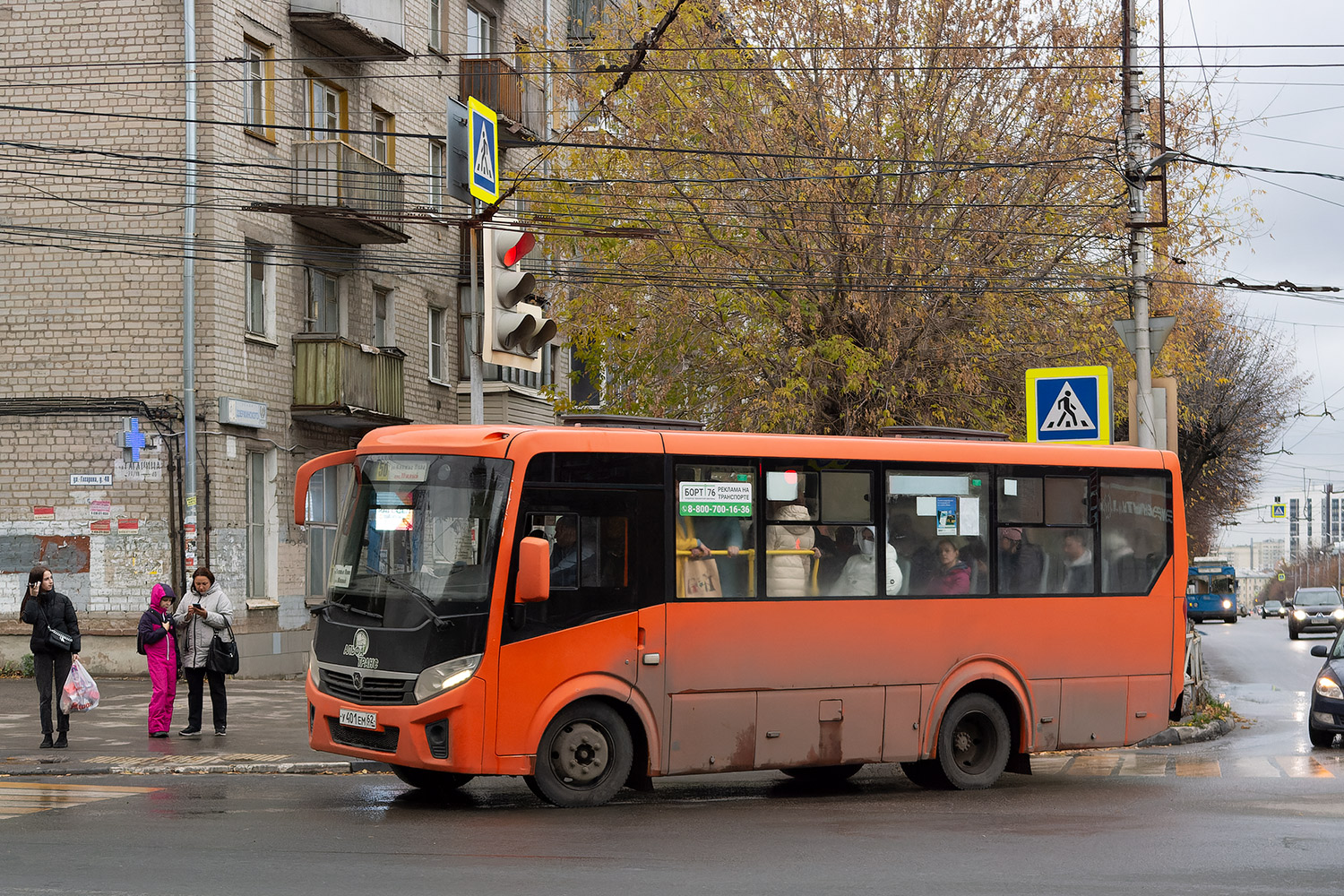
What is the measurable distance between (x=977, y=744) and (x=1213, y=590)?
219 feet

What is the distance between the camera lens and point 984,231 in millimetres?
22656

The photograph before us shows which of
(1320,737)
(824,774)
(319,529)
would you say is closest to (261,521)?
(319,529)

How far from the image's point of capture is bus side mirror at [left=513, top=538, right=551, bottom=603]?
10320 mm

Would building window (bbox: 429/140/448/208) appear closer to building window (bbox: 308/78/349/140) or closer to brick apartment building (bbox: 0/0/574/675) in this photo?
building window (bbox: 308/78/349/140)

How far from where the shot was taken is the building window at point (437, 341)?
31.4m

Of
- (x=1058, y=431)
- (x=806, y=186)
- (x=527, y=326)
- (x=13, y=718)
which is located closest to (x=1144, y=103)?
(x=806, y=186)

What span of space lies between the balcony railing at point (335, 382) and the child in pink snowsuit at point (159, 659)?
9.46 metres

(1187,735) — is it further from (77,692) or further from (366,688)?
(77,692)

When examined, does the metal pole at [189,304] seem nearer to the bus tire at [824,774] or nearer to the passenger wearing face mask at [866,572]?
the bus tire at [824,774]

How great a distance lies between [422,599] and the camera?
10.7 m

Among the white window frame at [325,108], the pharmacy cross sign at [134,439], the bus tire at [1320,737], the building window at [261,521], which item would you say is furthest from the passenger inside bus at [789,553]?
the white window frame at [325,108]

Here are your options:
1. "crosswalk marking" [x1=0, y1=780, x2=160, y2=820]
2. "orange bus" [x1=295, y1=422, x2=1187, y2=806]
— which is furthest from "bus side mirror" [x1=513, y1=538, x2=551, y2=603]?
"crosswalk marking" [x1=0, y1=780, x2=160, y2=820]

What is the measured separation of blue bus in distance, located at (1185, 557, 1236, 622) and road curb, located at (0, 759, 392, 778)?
218 ft

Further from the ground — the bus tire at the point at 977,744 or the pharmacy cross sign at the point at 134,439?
the pharmacy cross sign at the point at 134,439
